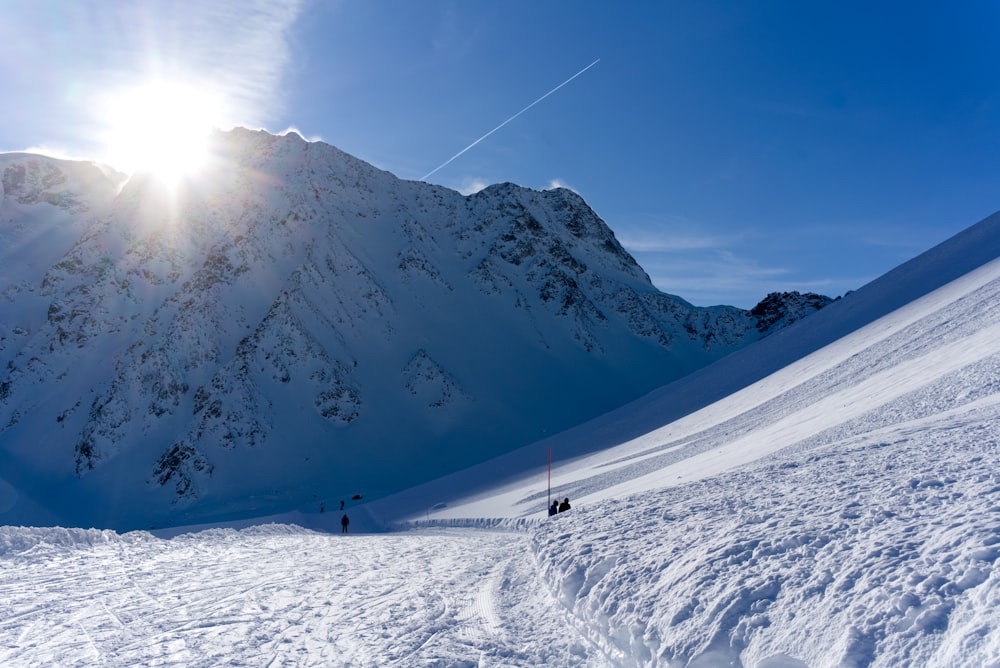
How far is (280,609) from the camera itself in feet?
32.4

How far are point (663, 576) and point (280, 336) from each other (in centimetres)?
7358

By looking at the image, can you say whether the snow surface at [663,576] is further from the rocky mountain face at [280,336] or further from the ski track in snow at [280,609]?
the rocky mountain face at [280,336]

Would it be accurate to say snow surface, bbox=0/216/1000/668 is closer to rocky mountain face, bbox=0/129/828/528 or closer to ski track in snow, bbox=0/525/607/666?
ski track in snow, bbox=0/525/607/666

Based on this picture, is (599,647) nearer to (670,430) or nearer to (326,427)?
(670,430)

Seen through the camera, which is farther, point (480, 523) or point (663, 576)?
point (480, 523)

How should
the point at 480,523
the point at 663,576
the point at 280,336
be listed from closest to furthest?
the point at 663,576
the point at 480,523
the point at 280,336

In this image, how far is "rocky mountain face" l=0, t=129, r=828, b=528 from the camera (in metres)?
63.4

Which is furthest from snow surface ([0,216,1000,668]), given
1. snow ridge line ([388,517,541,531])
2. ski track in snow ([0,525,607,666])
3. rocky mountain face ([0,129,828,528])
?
rocky mountain face ([0,129,828,528])

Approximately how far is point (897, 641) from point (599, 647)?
11.3 feet

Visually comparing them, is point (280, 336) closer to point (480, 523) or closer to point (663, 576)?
point (480, 523)

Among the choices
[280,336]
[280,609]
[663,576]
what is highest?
[280,336]

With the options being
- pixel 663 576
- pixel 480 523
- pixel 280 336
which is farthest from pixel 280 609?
pixel 280 336

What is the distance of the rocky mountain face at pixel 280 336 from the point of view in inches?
2498

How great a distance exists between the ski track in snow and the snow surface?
5cm
